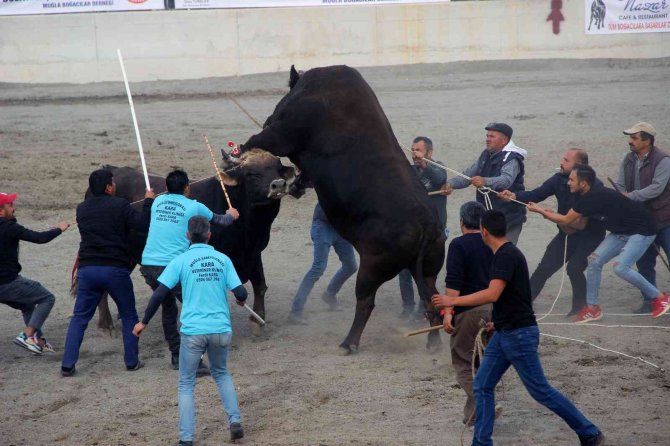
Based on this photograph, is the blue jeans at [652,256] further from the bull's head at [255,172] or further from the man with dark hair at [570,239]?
the bull's head at [255,172]

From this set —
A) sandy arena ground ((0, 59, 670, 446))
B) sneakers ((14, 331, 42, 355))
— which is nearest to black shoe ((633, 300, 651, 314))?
sandy arena ground ((0, 59, 670, 446))

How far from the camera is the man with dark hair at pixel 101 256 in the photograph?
9.62m

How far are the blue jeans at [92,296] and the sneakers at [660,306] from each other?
534cm

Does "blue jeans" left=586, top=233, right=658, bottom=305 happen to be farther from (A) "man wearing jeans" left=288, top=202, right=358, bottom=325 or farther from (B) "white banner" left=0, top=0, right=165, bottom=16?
(B) "white banner" left=0, top=0, right=165, bottom=16

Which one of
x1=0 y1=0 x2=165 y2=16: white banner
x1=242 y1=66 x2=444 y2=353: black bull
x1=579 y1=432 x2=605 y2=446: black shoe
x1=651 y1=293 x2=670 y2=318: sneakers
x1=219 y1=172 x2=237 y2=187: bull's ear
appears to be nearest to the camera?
x1=579 y1=432 x2=605 y2=446: black shoe

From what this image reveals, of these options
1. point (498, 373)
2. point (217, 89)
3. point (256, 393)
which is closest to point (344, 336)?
point (256, 393)

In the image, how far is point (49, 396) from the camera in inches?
364

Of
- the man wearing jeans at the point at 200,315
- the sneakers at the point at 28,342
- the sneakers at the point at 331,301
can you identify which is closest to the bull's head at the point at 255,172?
the sneakers at the point at 331,301

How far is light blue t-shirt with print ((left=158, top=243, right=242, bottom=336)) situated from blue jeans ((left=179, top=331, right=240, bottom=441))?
7 centimetres

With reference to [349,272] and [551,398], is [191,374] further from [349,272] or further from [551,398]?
[349,272]

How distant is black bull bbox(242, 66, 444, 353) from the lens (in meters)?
9.95

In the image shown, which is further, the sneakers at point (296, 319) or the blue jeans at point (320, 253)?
the blue jeans at point (320, 253)

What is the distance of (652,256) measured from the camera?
1136cm

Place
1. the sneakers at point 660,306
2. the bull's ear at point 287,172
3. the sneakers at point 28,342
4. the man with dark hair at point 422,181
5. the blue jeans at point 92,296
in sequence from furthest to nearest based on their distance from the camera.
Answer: the man with dark hair at point 422,181, the bull's ear at point 287,172, the sneakers at point 660,306, the sneakers at point 28,342, the blue jeans at point 92,296
